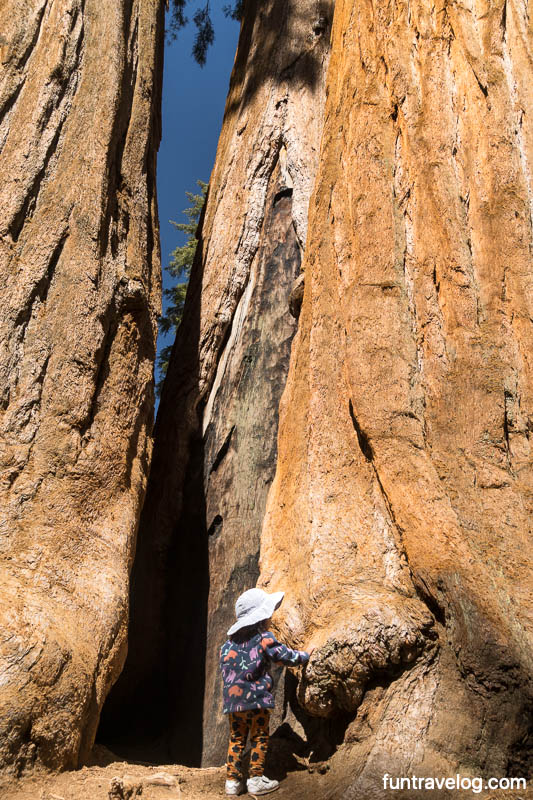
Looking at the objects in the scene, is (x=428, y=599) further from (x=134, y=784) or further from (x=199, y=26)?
(x=199, y=26)

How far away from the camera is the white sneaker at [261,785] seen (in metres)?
3.18

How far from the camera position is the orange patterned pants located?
3.25 metres

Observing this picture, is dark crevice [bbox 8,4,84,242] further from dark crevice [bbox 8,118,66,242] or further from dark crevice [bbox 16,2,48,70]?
dark crevice [bbox 16,2,48,70]

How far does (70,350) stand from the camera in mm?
4547

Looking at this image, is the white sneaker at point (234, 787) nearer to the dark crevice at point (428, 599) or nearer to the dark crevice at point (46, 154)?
the dark crevice at point (428, 599)

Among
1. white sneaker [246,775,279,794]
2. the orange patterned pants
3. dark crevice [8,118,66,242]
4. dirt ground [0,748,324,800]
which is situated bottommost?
dirt ground [0,748,324,800]

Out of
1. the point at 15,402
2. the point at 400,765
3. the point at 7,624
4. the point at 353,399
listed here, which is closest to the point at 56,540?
the point at 7,624

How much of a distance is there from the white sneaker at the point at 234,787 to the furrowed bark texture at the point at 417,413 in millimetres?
484

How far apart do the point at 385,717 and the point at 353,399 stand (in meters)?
1.73

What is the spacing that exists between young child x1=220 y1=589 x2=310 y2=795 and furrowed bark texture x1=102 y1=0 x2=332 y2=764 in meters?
1.26

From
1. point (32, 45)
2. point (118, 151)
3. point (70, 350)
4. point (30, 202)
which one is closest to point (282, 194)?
point (118, 151)

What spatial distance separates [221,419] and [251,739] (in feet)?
10.4

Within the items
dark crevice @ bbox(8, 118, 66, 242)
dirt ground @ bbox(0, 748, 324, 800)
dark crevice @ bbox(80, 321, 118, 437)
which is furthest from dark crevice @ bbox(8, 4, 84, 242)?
dirt ground @ bbox(0, 748, 324, 800)

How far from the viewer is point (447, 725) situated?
297 centimetres
